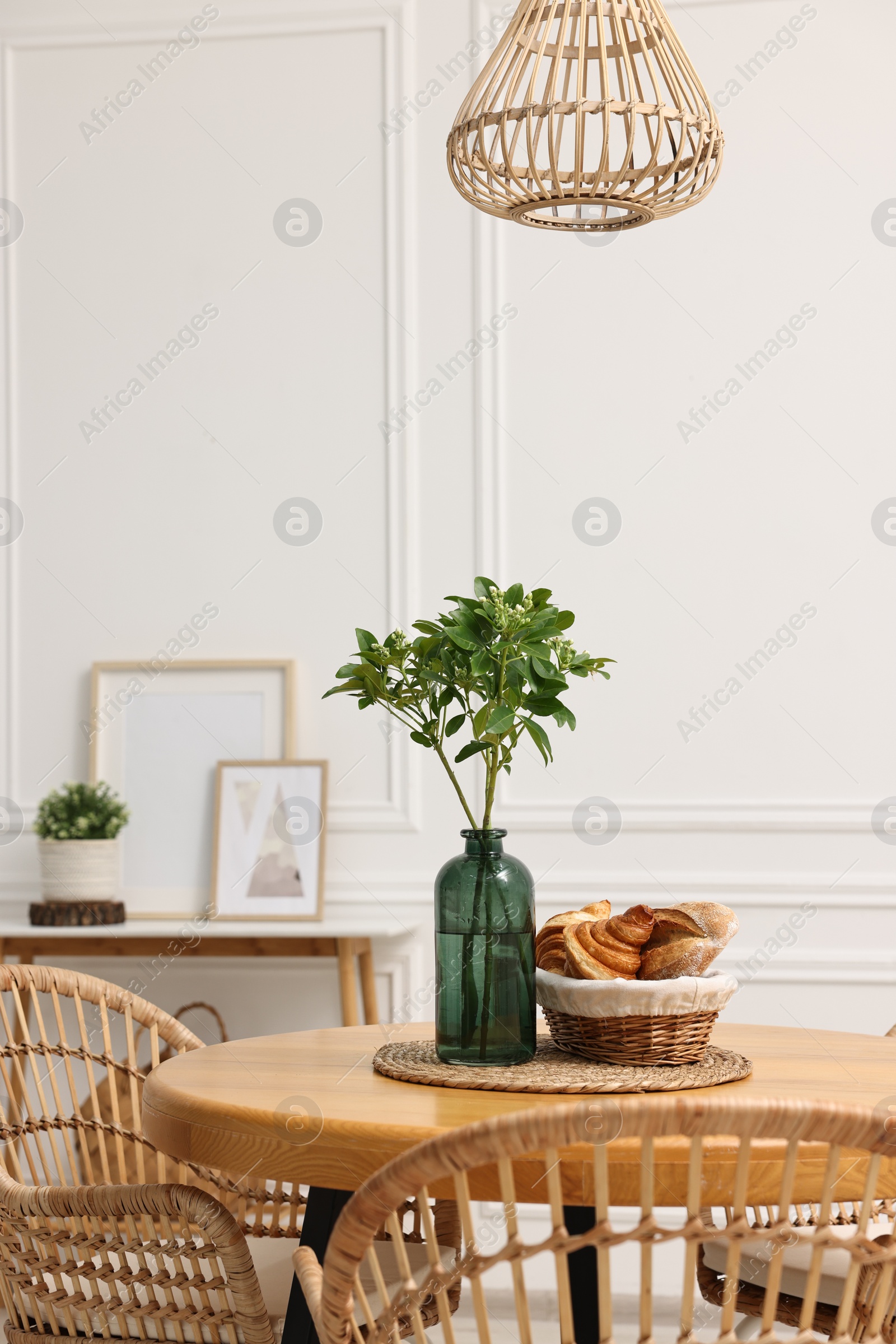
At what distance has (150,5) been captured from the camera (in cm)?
345

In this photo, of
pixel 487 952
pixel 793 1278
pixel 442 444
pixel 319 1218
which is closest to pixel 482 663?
pixel 487 952

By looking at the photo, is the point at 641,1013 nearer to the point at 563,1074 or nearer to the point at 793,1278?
the point at 563,1074

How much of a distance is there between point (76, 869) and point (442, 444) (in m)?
1.41

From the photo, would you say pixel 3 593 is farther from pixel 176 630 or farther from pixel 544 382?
pixel 544 382

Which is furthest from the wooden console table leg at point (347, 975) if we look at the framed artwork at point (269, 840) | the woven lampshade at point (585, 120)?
the woven lampshade at point (585, 120)

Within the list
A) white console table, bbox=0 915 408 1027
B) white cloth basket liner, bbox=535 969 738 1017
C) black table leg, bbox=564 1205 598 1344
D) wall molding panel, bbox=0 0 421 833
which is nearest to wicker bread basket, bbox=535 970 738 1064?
white cloth basket liner, bbox=535 969 738 1017

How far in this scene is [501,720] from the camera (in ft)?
5.00

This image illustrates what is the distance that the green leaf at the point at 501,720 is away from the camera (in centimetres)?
152

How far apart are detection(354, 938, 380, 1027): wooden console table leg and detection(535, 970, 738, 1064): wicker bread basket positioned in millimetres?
1489

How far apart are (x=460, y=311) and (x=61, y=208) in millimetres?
1143

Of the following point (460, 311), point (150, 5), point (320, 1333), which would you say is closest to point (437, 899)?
point (320, 1333)

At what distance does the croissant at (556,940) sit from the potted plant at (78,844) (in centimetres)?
176

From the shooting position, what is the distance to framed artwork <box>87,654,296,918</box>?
329 centimetres

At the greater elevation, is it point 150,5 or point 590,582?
point 150,5
